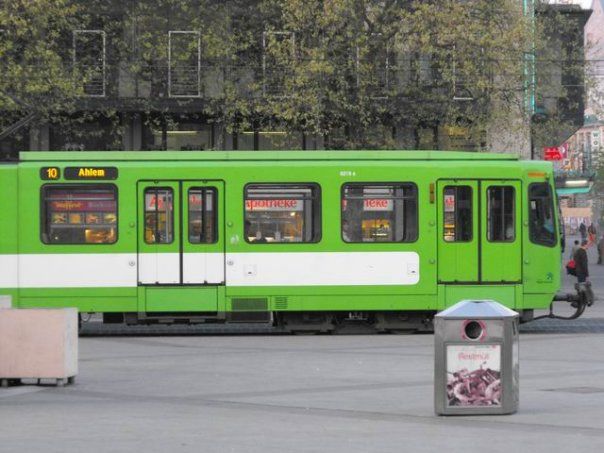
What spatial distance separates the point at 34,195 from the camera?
79.6 feet

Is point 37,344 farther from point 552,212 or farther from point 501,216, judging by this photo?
point 552,212

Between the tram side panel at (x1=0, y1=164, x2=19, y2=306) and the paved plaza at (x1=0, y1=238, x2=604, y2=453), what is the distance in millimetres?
3080

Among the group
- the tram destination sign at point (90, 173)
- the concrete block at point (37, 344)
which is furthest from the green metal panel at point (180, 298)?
the concrete block at point (37, 344)

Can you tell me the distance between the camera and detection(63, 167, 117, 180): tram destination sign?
24266 millimetres

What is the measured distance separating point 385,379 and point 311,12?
69.3 ft

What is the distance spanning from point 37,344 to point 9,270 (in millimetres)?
9120

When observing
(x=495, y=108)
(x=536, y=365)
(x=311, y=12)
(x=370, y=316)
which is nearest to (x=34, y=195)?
(x=370, y=316)

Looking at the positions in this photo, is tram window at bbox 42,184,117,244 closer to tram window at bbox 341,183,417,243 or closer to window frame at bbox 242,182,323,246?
window frame at bbox 242,182,323,246

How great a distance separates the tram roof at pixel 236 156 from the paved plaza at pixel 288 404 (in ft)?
13.2

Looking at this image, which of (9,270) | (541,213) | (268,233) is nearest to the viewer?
(9,270)

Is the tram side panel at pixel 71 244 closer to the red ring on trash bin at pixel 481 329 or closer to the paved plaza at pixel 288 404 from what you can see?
the paved plaza at pixel 288 404

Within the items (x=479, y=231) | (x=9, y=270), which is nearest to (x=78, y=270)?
(x=9, y=270)

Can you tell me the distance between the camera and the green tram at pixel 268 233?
24.3 metres

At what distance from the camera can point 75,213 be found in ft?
79.9
